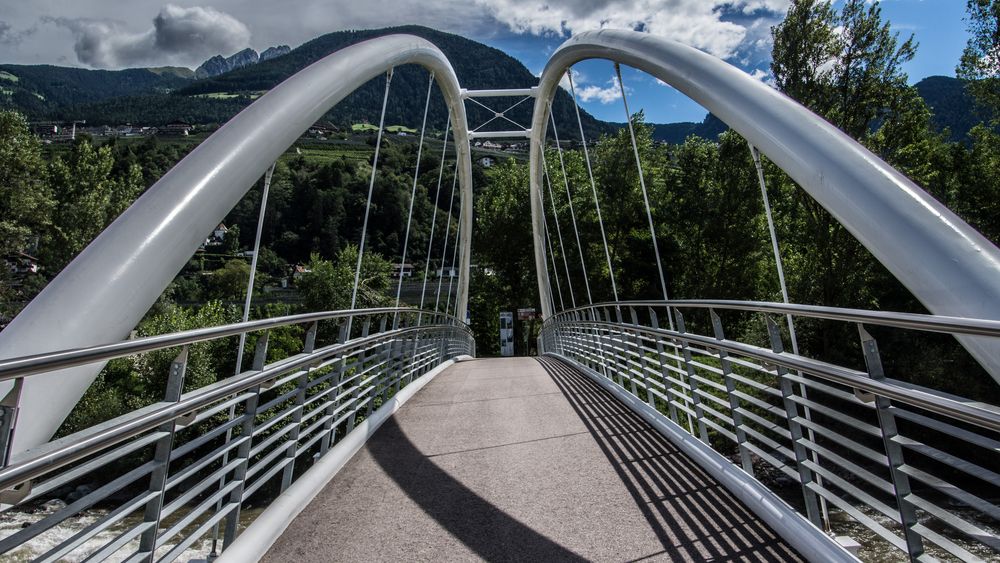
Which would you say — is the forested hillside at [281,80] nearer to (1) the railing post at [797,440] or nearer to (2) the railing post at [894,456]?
(1) the railing post at [797,440]

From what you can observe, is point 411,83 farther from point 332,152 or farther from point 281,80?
point 281,80

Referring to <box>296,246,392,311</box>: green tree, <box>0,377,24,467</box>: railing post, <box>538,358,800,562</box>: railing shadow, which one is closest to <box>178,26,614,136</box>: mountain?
<box>296,246,392,311</box>: green tree

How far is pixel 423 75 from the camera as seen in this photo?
17150 cm

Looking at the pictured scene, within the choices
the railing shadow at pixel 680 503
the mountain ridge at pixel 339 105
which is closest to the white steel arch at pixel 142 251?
the railing shadow at pixel 680 503

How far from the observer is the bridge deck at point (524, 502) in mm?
2730

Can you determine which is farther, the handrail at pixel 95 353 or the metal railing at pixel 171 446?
the metal railing at pixel 171 446

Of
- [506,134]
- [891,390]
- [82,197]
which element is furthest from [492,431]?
[82,197]

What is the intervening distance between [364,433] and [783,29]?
18615 millimetres

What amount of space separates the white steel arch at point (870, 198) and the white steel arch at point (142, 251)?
3.44 metres

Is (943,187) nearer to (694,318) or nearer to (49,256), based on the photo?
(694,318)

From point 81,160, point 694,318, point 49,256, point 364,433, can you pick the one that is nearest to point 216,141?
point 364,433

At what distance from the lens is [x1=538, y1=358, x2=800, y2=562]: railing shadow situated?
8.79 ft

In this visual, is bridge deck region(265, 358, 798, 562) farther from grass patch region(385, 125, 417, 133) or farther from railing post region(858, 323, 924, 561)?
grass patch region(385, 125, 417, 133)

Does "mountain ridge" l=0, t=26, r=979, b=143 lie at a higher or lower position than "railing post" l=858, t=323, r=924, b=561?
higher
